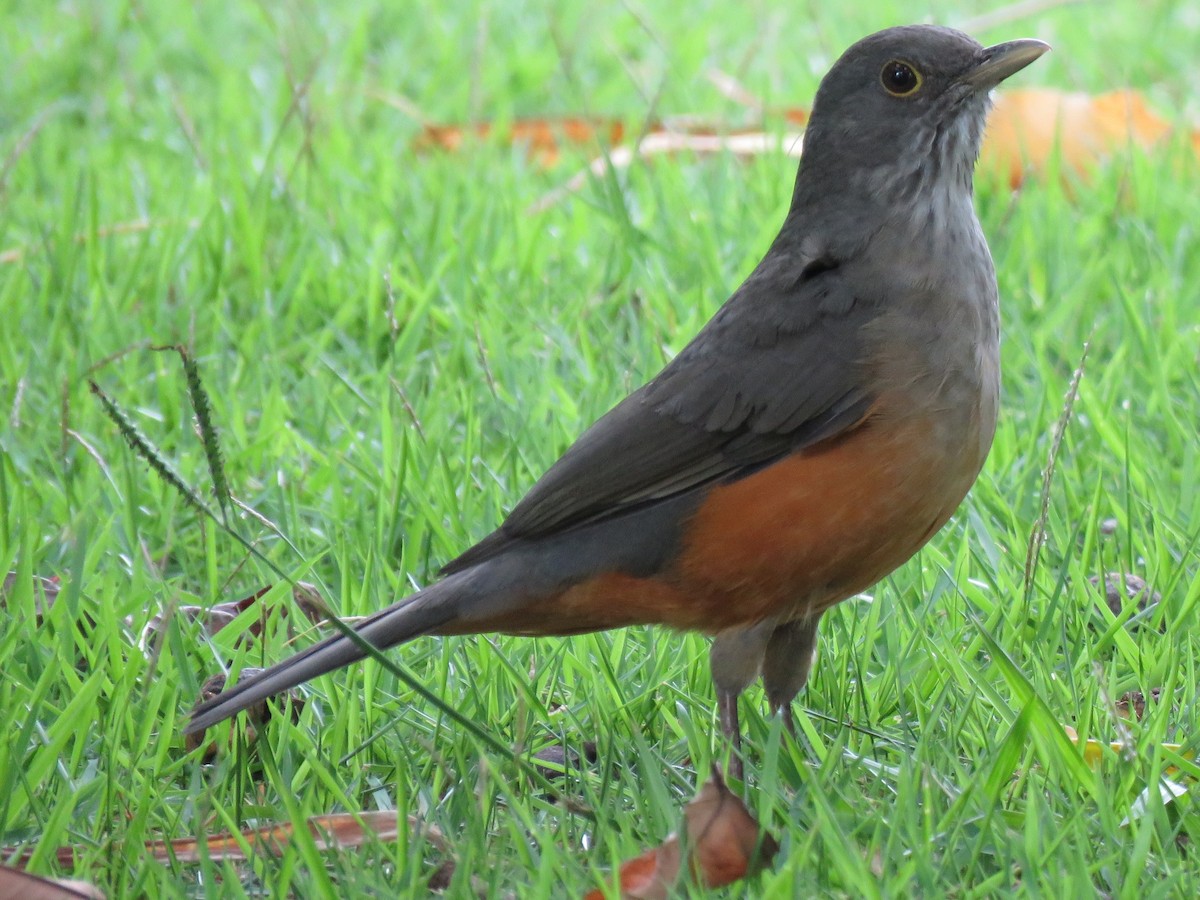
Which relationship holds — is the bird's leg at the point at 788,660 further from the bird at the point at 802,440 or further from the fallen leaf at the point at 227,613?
the fallen leaf at the point at 227,613

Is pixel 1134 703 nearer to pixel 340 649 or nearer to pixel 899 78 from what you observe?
pixel 899 78

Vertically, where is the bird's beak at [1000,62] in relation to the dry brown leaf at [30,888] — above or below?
above

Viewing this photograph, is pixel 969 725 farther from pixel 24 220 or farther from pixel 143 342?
pixel 24 220

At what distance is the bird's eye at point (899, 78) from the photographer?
161 inches

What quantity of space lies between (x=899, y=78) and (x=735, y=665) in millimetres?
1494

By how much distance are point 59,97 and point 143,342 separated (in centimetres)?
297

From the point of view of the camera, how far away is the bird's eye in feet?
13.4

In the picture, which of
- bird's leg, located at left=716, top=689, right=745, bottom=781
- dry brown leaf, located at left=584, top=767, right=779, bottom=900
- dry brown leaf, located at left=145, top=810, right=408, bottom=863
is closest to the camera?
dry brown leaf, located at left=584, top=767, right=779, bottom=900

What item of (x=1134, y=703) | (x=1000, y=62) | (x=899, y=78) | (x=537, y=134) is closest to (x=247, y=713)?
(x=1134, y=703)

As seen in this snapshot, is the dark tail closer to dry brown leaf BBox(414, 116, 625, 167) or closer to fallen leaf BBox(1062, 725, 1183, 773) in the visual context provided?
fallen leaf BBox(1062, 725, 1183, 773)

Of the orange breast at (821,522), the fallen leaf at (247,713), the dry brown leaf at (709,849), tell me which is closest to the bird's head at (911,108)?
the orange breast at (821,522)

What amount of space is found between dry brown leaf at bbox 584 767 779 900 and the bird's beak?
1905 mm

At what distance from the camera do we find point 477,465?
512cm

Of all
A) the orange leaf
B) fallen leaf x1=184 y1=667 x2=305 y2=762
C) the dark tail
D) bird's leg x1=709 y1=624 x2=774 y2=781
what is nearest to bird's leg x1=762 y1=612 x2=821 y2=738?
bird's leg x1=709 y1=624 x2=774 y2=781
